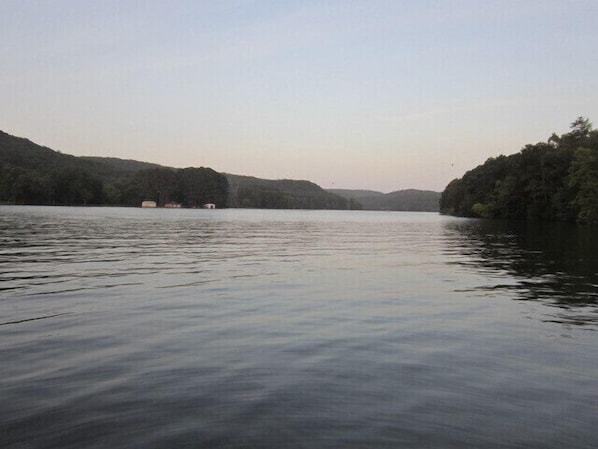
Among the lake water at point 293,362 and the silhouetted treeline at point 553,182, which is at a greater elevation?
the silhouetted treeline at point 553,182

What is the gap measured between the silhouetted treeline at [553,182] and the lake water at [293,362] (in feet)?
278

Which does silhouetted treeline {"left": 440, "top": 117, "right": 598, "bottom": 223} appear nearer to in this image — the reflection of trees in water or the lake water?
the reflection of trees in water

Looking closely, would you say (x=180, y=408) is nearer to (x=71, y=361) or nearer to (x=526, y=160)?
(x=71, y=361)

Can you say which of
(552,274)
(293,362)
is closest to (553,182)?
(552,274)

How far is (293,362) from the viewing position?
9.52 m

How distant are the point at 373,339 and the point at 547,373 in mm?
3504

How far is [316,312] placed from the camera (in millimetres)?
14234

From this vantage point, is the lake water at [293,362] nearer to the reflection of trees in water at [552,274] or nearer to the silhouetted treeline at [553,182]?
the reflection of trees in water at [552,274]

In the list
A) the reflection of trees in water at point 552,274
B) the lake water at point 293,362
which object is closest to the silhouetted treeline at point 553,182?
the reflection of trees in water at point 552,274

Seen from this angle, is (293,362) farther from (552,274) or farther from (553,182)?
(553,182)

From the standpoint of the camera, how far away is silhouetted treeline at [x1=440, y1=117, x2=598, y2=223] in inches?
3706

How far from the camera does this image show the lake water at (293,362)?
647cm

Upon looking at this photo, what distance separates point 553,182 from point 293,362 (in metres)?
125

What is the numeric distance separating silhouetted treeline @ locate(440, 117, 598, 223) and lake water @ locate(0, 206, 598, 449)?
8487cm
